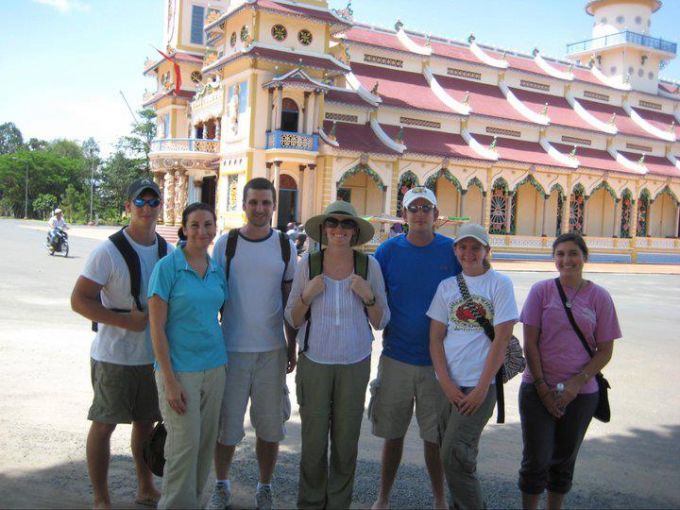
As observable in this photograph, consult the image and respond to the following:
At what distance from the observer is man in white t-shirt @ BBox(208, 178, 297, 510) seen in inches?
147

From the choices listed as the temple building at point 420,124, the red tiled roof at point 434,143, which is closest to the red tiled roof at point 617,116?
the temple building at point 420,124

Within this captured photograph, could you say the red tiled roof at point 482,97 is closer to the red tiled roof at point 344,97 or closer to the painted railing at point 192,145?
the red tiled roof at point 344,97

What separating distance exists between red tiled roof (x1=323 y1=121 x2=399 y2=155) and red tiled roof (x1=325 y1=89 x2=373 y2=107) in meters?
0.99

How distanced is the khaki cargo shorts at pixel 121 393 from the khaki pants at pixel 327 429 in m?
0.87

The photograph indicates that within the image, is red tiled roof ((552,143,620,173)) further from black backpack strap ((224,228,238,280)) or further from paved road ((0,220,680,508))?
black backpack strap ((224,228,238,280))

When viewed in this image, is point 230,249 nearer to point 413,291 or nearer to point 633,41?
point 413,291

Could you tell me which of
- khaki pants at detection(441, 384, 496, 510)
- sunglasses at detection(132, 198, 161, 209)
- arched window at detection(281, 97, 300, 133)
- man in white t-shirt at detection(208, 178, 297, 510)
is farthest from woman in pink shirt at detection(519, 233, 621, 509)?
arched window at detection(281, 97, 300, 133)

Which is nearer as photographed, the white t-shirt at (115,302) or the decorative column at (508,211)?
the white t-shirt at (115,302)

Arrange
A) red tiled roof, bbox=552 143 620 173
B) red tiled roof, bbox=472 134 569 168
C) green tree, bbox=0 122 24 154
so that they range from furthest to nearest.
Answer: green tree, bbox=0 122 24 154 < red tiled roof, bbox=552 143 620 173 < red tiled roof, bbox=472 134 569 168

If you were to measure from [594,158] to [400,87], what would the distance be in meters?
11.8

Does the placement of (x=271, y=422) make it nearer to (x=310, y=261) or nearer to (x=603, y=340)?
(x=310, y=261)

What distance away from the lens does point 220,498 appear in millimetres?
3746

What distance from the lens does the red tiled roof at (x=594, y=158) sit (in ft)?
111

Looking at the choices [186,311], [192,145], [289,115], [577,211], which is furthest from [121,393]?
[577,211]
